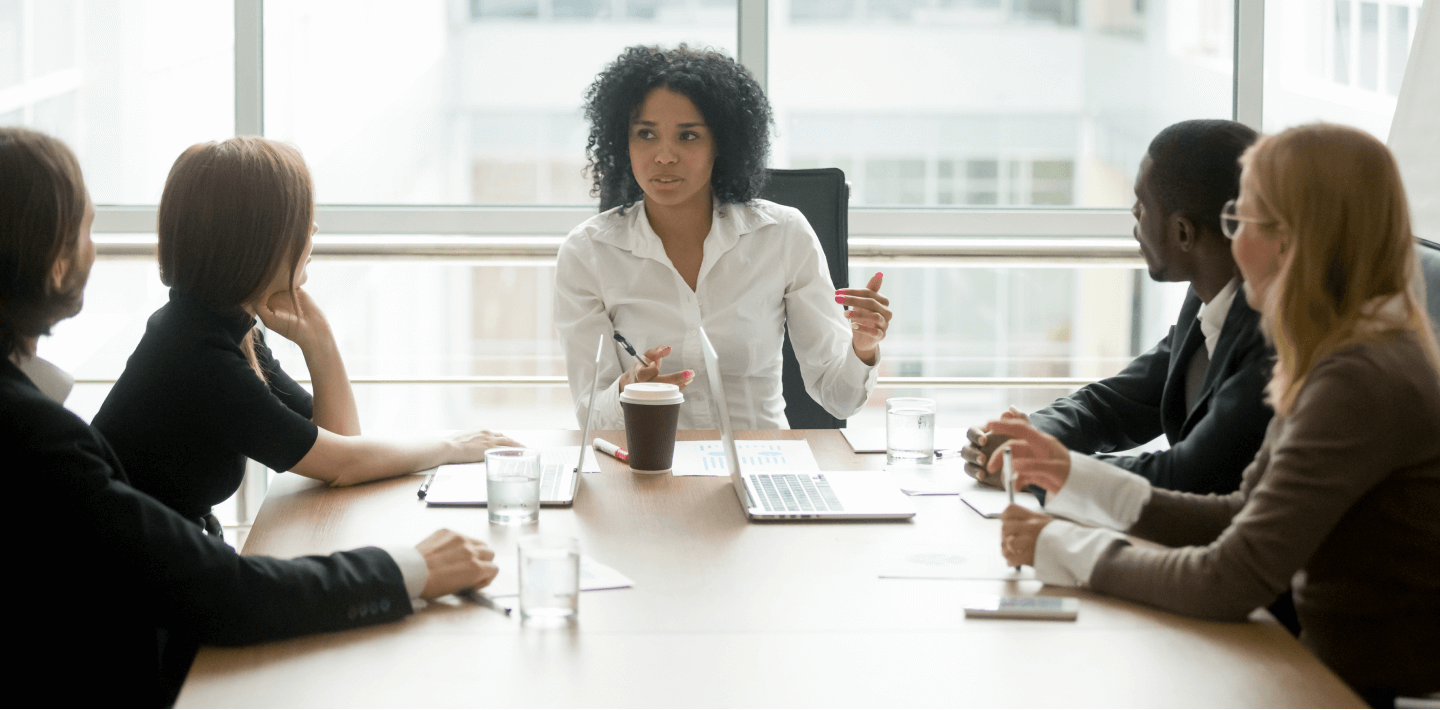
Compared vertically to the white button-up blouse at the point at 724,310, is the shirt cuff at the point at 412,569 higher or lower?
lower

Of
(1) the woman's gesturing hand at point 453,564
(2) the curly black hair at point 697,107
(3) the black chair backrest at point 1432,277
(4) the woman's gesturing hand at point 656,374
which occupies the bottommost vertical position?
(1) the woman's gesturing hand at point 453,564

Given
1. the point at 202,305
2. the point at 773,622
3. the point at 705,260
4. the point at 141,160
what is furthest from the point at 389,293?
the point at 773,622

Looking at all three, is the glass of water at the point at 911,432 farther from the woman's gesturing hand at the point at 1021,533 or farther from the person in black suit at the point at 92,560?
the person in black suit at the point at 92,560

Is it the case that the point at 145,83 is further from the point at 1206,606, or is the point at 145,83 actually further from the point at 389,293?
the point at 1206,606

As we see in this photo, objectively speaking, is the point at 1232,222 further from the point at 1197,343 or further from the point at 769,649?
the point at 769,649

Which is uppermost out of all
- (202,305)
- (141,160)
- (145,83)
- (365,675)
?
(145,83)

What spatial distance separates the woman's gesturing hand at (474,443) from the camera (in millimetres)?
1795

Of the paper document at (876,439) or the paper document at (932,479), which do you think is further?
the paper document at (876,439)

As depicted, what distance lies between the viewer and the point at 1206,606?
1.12 meters

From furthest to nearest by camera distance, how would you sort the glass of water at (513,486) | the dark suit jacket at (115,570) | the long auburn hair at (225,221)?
the long auburn hair at (225,221) → the glass of water at (513,486) → the dark suit jacket at (115,570)

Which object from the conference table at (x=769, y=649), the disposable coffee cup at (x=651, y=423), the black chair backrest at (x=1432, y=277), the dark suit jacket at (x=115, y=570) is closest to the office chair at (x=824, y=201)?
the disposable coffee cup at (x=651, y=423)

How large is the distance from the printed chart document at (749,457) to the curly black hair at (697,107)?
712 millimetres

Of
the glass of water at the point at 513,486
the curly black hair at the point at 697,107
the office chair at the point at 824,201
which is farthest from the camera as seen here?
the office chair at the point at 824,201

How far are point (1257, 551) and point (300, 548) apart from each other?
38.7 inches
